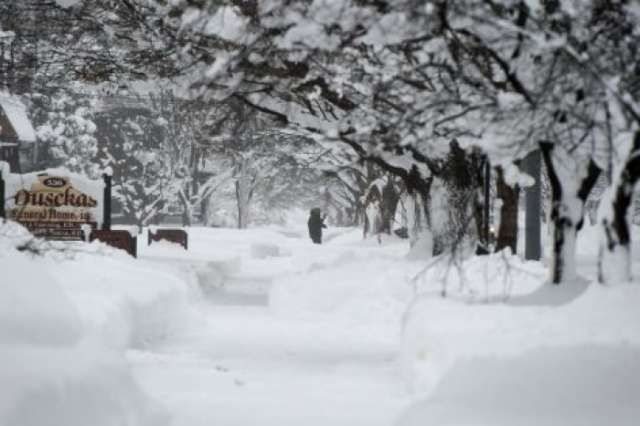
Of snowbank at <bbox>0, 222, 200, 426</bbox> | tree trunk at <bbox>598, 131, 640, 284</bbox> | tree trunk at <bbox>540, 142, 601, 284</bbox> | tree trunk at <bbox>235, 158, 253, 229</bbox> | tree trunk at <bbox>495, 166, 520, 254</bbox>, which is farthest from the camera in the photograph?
tree trunk at <bbox>235, 158, 253, 229</bbox>

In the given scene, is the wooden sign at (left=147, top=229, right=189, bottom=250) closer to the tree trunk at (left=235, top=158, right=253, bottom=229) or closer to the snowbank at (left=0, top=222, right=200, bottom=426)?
the snowbank at (left=0, top=222, right=200, bottom=426)

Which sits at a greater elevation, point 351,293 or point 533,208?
point 533,208

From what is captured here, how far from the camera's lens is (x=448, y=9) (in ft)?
26.9

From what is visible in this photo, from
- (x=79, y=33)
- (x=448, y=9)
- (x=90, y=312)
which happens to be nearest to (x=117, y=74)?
(x=79, y=33)

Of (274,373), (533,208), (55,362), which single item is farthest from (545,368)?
(533,208)

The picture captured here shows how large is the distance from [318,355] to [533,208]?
449cm

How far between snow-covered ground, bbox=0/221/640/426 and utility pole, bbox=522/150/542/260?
621 mm

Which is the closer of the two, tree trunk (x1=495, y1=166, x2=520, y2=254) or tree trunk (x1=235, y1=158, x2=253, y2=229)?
tree trunk (x1=495, y1=166, x2=520, y2=254)

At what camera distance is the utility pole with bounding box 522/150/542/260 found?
13.9 metres

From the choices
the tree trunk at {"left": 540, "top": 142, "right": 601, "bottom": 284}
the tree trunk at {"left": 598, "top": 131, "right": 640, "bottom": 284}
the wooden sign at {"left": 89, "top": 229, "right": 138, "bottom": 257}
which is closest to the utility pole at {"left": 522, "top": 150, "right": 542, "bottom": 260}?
the tree trunk at {"left": 540, "top": 142, "right": 601, "bottom": 284}

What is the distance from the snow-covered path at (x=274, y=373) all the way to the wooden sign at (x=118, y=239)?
22.4 feet

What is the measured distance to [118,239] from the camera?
22062 mm

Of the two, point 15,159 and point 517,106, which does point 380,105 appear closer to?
point 517,106

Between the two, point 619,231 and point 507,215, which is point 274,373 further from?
point 507,215
